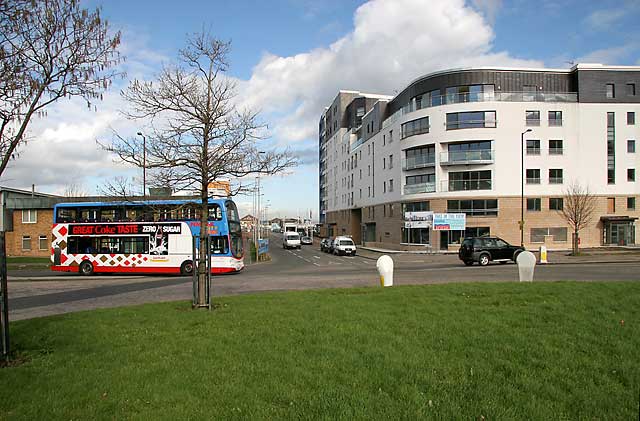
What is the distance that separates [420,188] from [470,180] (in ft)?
17.5

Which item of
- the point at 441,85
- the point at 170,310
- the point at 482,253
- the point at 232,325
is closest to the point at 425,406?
the point at 232,325

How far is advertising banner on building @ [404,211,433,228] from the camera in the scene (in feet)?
152

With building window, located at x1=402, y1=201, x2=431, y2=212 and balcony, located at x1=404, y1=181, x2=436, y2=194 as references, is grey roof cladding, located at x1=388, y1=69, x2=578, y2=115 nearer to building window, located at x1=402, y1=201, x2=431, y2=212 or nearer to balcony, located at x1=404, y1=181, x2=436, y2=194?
balcony, located at x1=404, y1=181, x2=436, y2=194

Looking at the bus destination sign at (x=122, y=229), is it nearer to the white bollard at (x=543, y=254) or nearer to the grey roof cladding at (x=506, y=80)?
the white bollard at (x=543, y=254)

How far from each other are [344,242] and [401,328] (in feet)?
138

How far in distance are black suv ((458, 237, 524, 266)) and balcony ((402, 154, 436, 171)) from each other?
70.7 feet

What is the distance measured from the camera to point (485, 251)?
92.5ft

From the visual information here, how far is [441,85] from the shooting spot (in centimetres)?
4850

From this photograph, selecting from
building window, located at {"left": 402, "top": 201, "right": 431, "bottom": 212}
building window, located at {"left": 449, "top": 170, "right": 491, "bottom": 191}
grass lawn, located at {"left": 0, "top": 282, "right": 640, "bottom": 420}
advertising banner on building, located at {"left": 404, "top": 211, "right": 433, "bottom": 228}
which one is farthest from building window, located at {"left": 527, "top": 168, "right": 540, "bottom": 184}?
grass lawn, located at {"left": 0, "top": 282, "right": 640, "bottom": 420}

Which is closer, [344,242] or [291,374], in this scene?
[291,374]

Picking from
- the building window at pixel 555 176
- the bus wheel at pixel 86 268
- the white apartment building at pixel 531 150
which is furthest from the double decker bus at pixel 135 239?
the building window at pixel 555 176

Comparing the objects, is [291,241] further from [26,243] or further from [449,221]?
[26,243]

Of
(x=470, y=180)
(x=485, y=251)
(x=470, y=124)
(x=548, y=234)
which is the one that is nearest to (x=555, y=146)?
(x=470, y=124)

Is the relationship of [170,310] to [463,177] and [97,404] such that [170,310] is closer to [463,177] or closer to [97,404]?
[97,404]
